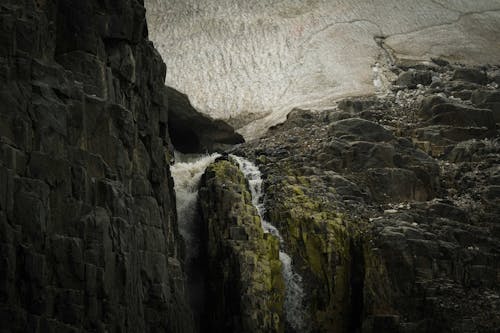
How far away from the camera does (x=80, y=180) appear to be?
30703 mm

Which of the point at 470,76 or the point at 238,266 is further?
the point at 470,76

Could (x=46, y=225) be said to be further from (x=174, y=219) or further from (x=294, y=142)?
(x=294, y=142)

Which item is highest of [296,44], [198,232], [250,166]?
[296,44]

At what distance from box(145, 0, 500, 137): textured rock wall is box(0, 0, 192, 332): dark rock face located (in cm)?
2836

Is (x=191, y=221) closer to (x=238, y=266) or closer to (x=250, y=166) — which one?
(x=238, y=266)

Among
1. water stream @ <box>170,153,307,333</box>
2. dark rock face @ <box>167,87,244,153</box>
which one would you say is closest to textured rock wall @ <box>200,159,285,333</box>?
water stream @ <box>170,153,307,333</box>

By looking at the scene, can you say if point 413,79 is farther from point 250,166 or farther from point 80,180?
point 80,180

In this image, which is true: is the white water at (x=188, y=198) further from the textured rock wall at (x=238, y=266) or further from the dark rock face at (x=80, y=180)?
the dark rock face at (x=80, y=180)

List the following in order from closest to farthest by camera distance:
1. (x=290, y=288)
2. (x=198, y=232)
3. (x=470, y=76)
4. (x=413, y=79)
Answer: (x=290, y=288) < (x=198, y=232) < (x=470, y=76) < (x=413, y=79)

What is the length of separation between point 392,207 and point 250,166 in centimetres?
888

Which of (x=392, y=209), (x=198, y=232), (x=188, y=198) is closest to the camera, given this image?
(x=198, y=232)

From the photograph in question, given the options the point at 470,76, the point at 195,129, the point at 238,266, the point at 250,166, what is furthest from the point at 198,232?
the point at 470,76

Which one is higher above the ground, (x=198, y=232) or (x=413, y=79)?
(x=413, y=79)

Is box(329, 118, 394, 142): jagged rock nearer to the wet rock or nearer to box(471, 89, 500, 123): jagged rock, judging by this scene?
box(471, 89, 500, 123): jagged rock
